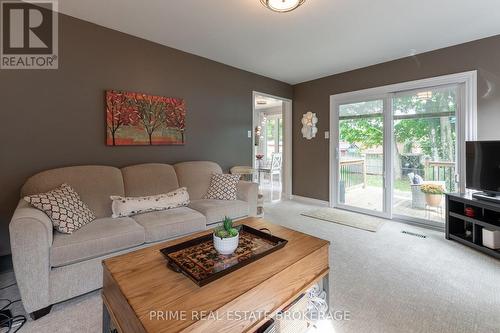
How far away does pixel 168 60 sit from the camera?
326 cm

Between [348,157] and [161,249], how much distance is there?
3.85m

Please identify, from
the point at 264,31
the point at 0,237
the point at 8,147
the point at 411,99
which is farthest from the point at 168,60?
the point at 411,99

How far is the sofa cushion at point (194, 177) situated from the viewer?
10.2 feet

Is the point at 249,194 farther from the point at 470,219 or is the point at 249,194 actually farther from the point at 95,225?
the point at 470,219

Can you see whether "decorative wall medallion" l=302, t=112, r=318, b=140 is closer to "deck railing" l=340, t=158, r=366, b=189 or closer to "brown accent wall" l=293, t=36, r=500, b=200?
"brown accent wall" l=293, t=36, r=500, b=200

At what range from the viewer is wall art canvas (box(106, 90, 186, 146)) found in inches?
110

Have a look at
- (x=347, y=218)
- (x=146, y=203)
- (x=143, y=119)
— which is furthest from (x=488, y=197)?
(x=143, y=119)

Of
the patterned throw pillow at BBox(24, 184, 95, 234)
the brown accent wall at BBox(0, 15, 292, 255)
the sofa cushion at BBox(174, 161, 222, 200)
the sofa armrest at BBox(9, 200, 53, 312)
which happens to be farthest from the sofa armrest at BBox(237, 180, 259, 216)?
the sofa armrest at BBox(9, 200, 53, 312)

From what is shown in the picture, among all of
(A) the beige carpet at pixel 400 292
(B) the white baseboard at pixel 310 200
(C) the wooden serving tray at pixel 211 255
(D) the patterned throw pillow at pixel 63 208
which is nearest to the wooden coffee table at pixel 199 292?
(C) the wooden serving tray at pixel 211 255

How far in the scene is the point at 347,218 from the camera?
12.6 ft

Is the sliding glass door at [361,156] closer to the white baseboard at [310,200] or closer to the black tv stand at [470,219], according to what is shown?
the white baseboard at [310,200]

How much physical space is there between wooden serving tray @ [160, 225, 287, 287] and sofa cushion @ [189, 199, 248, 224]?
2.98ft

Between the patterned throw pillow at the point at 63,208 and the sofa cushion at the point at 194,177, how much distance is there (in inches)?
45.8

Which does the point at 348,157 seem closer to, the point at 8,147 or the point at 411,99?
the point at 411,99
